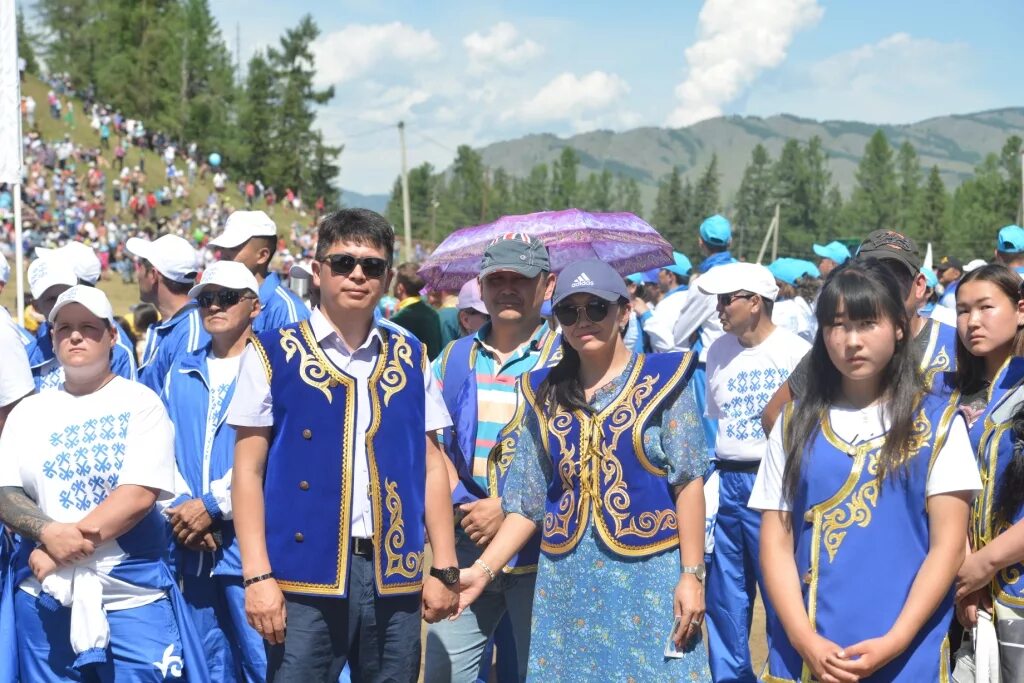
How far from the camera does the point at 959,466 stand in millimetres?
3066

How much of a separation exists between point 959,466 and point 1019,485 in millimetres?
744

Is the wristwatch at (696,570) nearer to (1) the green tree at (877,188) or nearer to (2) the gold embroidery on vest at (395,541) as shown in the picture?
(2) the gold embroidery on vest at (395,541)

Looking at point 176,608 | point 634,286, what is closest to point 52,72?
point 634,286

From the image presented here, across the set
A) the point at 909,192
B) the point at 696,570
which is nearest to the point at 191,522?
the point at 696,570

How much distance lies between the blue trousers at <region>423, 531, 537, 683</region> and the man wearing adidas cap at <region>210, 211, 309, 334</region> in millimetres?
2031

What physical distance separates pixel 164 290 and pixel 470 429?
84.2 inches

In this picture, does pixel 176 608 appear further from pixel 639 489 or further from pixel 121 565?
pixel 639 489

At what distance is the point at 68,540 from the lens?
4.07m

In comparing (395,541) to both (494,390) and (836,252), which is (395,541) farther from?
(836,252)

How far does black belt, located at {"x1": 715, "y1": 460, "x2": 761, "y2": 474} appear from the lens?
5.80 m

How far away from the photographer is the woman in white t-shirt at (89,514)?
13.6 feet

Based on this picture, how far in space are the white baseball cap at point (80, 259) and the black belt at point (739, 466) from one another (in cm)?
338

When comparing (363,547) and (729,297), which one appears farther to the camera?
(729,297)

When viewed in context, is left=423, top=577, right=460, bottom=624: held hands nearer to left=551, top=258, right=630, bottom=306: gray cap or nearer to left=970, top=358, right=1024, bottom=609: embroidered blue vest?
left=551, top=258, right=630, bottom=306: gray cap
